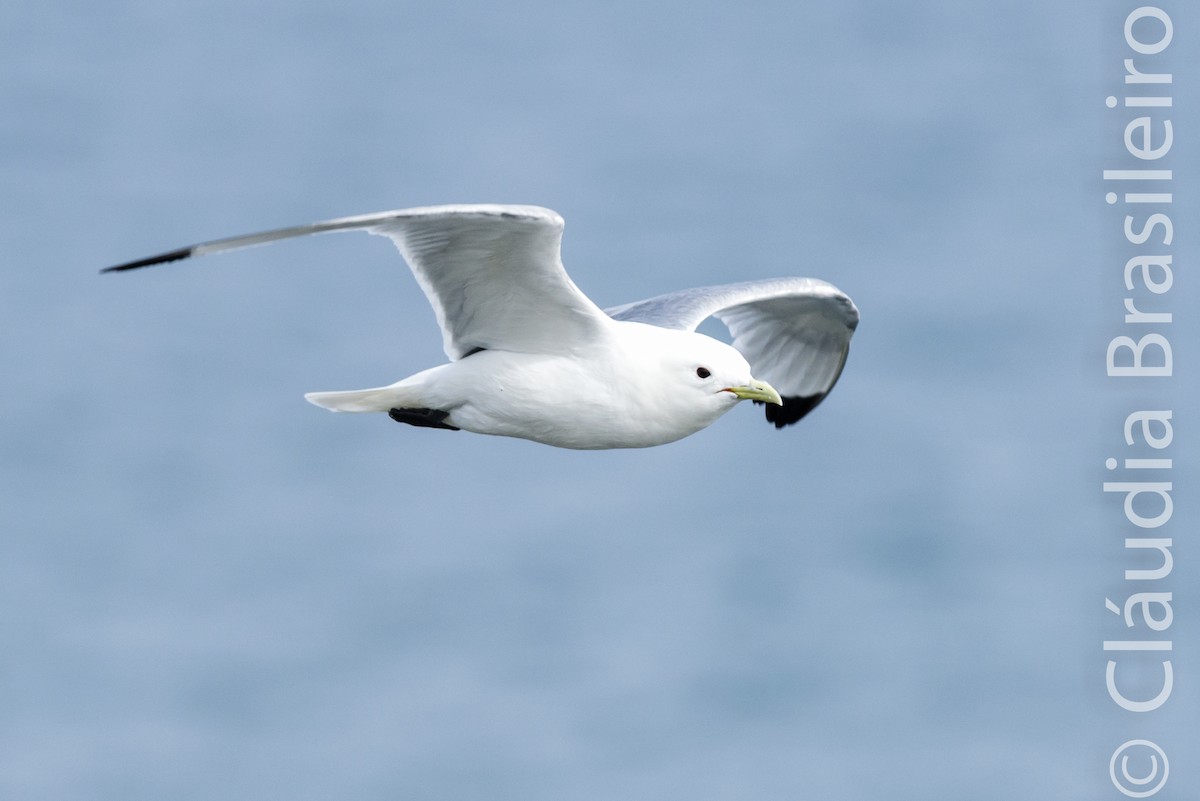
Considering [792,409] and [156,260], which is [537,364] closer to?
[156,260]

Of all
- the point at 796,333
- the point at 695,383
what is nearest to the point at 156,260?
the point at 695,383

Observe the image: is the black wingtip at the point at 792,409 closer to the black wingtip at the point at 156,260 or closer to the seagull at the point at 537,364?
the seagull at the point at 537,364

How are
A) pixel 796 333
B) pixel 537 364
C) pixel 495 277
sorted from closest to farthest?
pixel 495 277
pixel 537 364
pixel 796 333

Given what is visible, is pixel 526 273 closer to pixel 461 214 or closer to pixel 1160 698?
pixel 461 214

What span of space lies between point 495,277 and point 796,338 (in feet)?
14.4

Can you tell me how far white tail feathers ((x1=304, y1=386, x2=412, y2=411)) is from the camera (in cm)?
1291

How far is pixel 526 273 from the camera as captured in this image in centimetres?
1224

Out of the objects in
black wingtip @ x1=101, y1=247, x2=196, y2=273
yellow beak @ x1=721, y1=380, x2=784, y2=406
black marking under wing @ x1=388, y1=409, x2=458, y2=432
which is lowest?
black marking under wing @ x1=388, y1=409, x2=458, y2=432

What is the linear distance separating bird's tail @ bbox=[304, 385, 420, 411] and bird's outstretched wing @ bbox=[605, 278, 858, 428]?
123 inches

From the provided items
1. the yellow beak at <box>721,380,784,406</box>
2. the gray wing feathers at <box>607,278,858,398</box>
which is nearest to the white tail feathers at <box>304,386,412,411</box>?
the yellow beak at <box>721,380,784,406</box>

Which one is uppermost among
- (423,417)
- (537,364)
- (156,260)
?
(156,260)

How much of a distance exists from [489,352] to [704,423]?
52.2 inches

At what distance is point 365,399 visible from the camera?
42.7ft

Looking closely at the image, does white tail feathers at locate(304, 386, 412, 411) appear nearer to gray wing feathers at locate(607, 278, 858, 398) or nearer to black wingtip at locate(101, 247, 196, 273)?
black wingtip at locate(101, 247, 196, 273)
